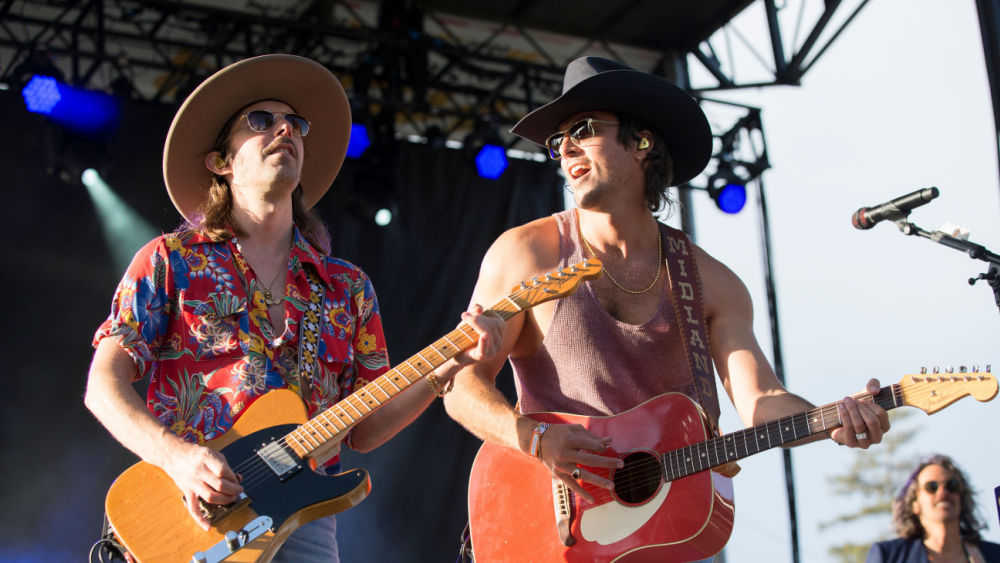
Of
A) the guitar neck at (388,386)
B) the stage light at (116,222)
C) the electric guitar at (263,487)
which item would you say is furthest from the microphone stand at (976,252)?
the stage light at (116,222)

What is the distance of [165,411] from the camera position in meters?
2.90

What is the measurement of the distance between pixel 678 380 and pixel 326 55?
617 cm

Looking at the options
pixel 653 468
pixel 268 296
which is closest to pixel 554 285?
pixel 653 468

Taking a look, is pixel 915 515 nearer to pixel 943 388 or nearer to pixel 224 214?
pixel 943 388

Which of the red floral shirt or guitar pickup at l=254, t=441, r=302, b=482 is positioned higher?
the red floral shirt

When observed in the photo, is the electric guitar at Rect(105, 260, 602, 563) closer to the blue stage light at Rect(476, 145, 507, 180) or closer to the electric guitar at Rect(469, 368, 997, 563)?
the electric guitar at Rect(469, 368, 997, 563)

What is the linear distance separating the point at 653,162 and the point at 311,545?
2178 mm

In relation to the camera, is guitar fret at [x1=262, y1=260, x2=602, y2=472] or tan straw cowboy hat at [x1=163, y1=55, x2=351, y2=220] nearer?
guitar fret at [x1=262, y1=260, x2=602, y2=472]

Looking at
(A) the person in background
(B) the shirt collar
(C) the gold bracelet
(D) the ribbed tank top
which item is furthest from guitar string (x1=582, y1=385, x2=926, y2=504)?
(A) the person in background

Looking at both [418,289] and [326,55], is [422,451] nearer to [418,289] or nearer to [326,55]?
[418,289]

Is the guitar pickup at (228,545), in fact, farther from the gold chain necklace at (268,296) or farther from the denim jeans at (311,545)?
the gold chain necklace at (268,296)

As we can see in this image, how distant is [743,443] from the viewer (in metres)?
3.18

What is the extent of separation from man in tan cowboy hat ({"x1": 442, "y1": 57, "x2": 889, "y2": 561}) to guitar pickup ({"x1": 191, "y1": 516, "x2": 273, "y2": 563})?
3.28ft

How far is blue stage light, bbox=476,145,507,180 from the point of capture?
865 centimetres
